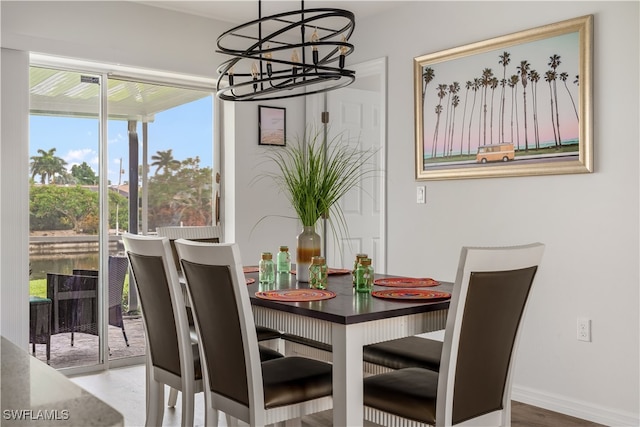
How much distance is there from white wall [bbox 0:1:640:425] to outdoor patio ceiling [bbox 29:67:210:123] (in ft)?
0.73

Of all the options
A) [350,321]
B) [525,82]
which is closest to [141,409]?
[350,321]

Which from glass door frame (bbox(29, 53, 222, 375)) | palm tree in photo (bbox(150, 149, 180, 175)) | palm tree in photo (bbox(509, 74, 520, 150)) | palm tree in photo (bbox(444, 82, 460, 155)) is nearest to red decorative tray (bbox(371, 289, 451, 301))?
palm tree in photo (bbox(509, 74, 520, 150))

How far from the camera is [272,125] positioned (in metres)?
4.93

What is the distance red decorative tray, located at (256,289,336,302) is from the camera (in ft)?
7.45

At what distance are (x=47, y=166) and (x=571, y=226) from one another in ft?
10.7

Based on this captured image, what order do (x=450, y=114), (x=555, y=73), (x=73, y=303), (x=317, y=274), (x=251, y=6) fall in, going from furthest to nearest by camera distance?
(x=251, y=6), (x=73, y=303), (x=450, y=114), (x=555, y=73), (x=317, y=274)

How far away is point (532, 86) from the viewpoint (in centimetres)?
346

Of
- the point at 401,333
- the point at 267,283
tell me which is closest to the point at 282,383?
the point at 401,333

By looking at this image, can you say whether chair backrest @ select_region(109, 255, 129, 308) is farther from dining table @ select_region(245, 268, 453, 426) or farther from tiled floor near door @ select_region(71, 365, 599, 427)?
dining table @ select_region(245, 268, 453, 426)

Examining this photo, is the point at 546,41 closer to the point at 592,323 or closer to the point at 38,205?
the point at 592,323

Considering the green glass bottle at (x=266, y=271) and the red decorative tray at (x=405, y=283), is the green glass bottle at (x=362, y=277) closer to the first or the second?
the red decorative tray at (x=405, y=283)

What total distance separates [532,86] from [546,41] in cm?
25

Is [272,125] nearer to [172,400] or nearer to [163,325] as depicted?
[172,400]

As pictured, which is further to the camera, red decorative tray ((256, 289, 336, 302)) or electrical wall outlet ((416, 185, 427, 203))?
electrical wall outlet ((416, 185, 427, 203))
